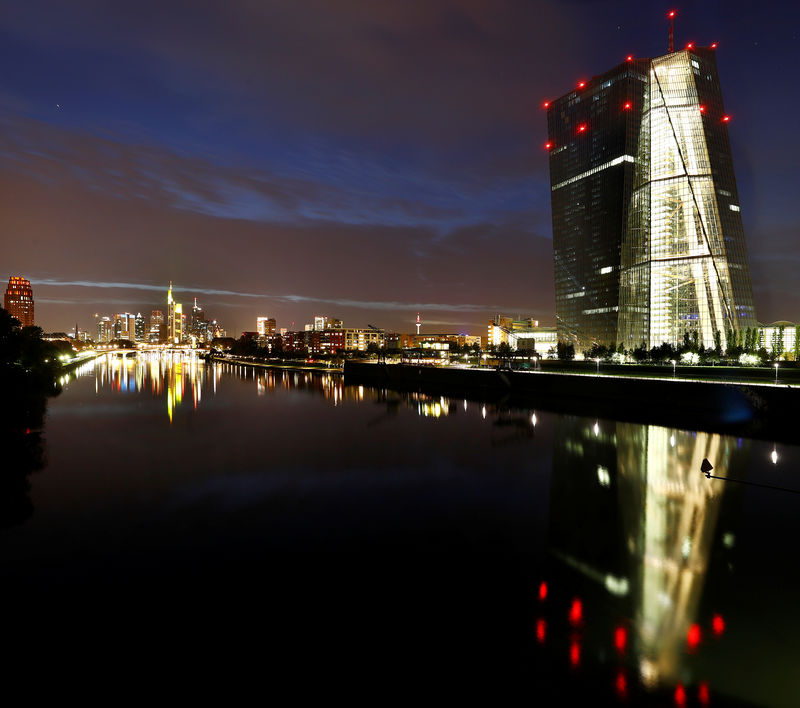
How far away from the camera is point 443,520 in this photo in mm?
14734

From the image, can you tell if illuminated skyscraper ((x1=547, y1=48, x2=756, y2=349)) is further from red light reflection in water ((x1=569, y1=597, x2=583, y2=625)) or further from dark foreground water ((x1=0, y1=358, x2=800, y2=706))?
red light reflection in water ((x1=569, y1=597, x2=583, y2=625))

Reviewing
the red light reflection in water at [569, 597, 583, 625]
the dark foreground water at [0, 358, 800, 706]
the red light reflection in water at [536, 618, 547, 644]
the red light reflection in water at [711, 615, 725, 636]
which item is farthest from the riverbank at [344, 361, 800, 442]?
the red light reflection in water at [536, 618, 547, 644]

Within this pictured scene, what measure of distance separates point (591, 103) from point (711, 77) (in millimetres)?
32035

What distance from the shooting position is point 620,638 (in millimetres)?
8312

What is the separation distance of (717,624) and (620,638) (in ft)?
6.30

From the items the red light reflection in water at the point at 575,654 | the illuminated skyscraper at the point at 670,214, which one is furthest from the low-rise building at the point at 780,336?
the red light reflection in water at the point at 575,654

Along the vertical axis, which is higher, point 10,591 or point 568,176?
point 568,176

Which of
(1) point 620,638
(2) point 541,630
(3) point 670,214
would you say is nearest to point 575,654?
(2) point 541,630

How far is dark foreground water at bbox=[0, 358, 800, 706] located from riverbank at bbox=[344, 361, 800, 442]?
794 centimetres

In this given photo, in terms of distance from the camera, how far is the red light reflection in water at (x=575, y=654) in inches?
301

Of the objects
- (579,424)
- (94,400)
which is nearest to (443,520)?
(579,424)

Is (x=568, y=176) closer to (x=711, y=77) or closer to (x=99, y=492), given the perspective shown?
(x=711, y=77)

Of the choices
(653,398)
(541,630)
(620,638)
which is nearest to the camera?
(620,638)

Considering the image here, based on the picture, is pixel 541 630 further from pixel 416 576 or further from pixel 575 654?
pixel 416 576
